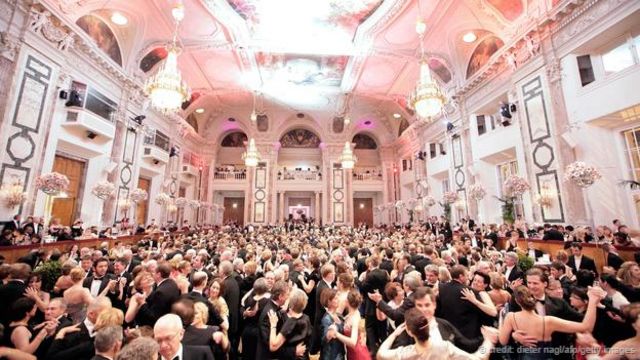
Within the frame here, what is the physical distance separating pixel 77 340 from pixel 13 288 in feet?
4.48

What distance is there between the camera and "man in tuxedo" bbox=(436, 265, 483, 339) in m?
2.65

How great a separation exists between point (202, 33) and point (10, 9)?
19.8 ft

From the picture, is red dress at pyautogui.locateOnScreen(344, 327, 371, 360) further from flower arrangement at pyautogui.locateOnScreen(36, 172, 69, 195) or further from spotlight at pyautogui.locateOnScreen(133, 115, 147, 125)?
spotlight at pyautogui.locateOnScreen(133, 115, 147, 125)

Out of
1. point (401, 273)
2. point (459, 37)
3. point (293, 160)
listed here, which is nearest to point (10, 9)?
point (401, 273)

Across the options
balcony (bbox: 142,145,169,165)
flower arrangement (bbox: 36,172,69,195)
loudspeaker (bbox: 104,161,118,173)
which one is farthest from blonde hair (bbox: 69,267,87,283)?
balcony (bbox: 142,145,169,165)

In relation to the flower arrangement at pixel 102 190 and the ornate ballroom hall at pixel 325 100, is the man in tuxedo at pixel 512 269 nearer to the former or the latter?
the ornate ballroom hall at pixel 325 100

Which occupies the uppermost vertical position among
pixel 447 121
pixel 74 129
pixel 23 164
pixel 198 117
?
pixel 198 117

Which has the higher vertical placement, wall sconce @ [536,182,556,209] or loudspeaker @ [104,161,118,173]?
loudspeaker @ [104,161,118,173]

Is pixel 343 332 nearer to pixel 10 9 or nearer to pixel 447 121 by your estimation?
pixel 10 9

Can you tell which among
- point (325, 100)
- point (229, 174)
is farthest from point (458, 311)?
point (229, 174)

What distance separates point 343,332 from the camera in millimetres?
2320

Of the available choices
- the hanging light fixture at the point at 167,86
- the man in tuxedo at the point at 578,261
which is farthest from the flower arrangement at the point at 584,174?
the hanging light fixture at the point at 167,86

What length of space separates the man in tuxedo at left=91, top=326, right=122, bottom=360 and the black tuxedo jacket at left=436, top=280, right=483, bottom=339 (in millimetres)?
2745

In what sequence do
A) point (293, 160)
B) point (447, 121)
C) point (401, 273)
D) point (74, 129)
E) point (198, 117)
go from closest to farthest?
1. point (401, 273)
2. point (74, 129)
3. point (447, 121)
4. point (198, 117)
5. point (293, 160)
